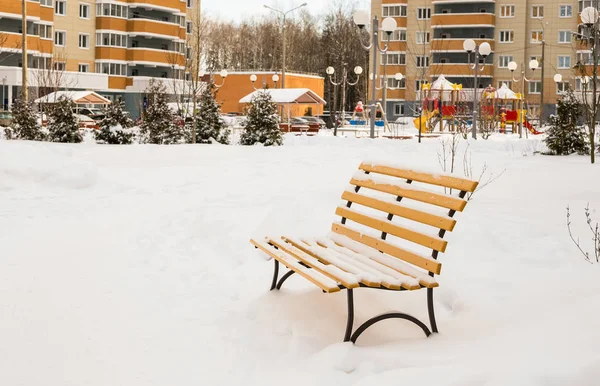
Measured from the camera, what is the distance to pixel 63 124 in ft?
82.3

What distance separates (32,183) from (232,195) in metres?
3.07

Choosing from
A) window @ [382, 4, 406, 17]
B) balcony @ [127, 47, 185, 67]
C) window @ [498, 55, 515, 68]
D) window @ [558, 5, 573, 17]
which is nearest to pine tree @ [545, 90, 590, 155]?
balcony @ [127, 47, 185, 67]

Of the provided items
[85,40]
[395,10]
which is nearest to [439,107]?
[85,40]

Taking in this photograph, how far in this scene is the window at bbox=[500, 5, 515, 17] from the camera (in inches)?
3098

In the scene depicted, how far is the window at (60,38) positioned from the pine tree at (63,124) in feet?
145

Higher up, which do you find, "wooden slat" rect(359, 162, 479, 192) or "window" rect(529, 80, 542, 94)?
"window" rect(529, 80, 542, 94)

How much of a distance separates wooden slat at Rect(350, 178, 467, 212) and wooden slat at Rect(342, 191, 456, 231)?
0.08 m

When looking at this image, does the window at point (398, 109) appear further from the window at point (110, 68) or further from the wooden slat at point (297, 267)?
the wooden slat at point (297, 267)

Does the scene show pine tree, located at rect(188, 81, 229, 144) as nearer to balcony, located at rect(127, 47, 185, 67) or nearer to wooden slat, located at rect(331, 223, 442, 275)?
wooden slat, located at rect(331, 223, 442, 275)

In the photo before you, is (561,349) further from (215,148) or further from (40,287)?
(215,148)

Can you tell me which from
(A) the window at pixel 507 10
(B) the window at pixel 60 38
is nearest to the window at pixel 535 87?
(A) the window at pixel 507 10

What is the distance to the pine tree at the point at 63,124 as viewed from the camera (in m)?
25.1

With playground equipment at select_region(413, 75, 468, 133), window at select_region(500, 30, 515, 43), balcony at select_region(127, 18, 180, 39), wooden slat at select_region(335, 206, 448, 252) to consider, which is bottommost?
wooden slat at select_region(335, 206, 448, 252)

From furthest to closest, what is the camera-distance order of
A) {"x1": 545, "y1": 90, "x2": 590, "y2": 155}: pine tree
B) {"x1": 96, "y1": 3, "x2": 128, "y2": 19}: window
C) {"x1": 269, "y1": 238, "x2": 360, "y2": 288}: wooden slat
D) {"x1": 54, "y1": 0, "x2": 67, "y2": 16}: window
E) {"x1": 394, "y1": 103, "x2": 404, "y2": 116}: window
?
{"x1": 394, "y1": 103, "x2": 404, "y2": 116}: window, {"x1": 96, "y1": 3, "x2": 128, "y2": 19}: window, {"x1": 54, "y1": 0, "x2": 67, "y2": 16}: window, {"x1": 545, "y1": 90, "x2": 590, "y2": 155}: pine tree, {"x1": 269, "y1": 238, "x2": 360, "y2": 288}: wooden slat
